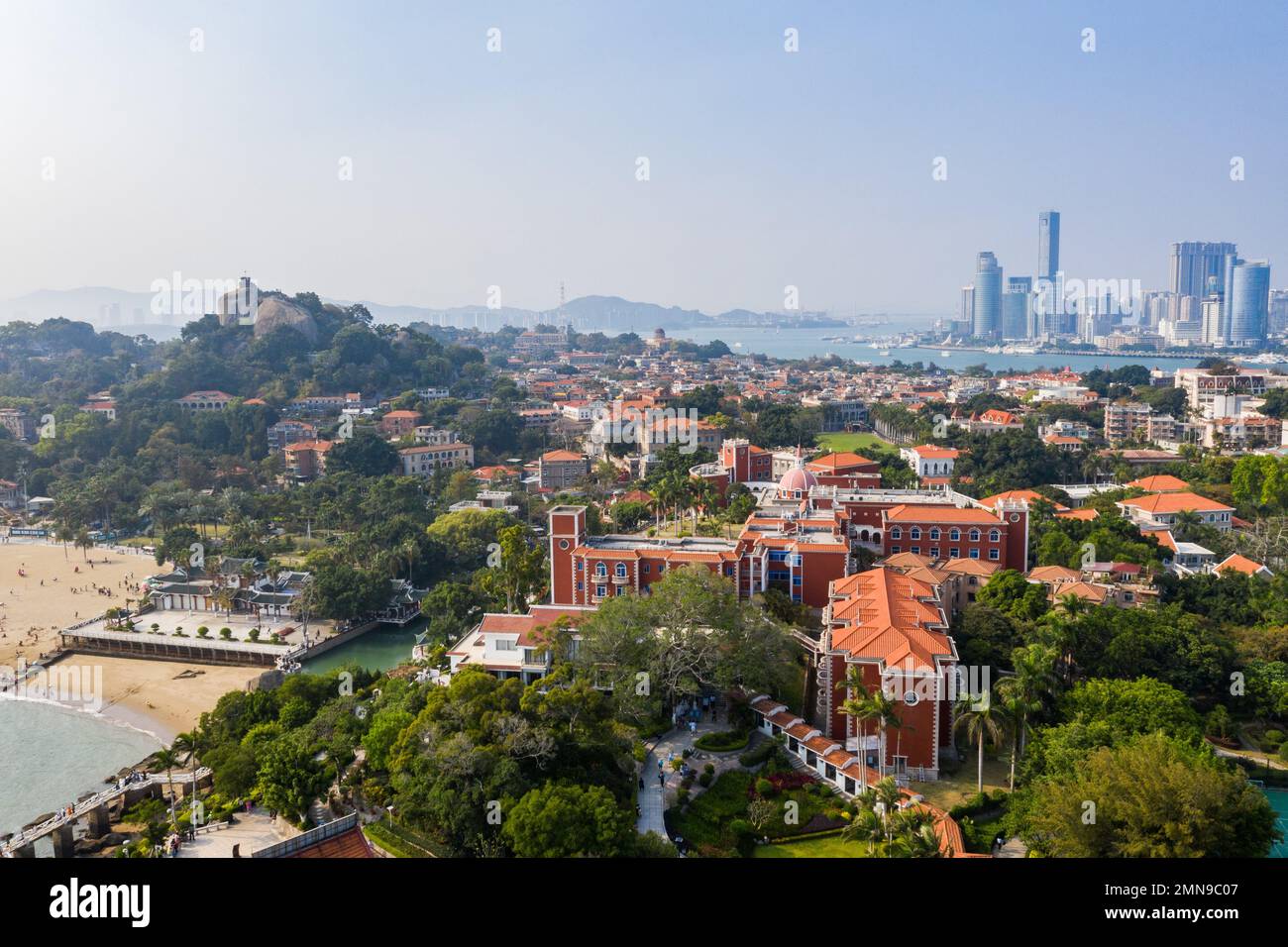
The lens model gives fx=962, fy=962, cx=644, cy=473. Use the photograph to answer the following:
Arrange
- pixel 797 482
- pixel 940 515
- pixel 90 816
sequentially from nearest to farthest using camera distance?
1. pixel 90 816
2. pixel 940 515
3. pixel 797 482

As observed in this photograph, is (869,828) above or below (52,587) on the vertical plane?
above

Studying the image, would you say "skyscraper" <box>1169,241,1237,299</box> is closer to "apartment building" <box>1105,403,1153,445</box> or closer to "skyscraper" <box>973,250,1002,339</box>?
"skyscraper" <box>973,250,1002,339</box>

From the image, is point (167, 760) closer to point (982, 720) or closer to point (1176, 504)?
point (982, 720)

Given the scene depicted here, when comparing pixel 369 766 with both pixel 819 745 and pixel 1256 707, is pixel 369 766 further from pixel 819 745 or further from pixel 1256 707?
pixel 1256 707

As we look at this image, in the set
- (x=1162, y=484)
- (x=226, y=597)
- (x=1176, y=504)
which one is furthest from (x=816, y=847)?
(x=1162, y=484)

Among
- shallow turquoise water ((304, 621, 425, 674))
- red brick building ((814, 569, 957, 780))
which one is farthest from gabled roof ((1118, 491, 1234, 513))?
shallow turquoise water ((304, 621, 425, 674))
